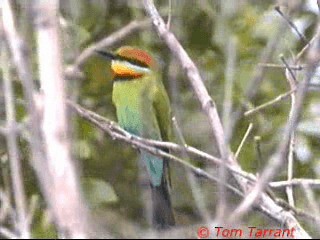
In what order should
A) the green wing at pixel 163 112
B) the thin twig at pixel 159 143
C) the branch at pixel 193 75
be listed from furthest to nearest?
the green wing at pixel 163 112 < the branch at pixel 193 75 < the thin twig at pixel 159 143

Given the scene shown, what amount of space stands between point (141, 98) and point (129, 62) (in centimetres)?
11

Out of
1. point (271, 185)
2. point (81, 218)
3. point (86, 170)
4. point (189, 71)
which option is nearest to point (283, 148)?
point (81, 218)

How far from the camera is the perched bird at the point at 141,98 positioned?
238cm

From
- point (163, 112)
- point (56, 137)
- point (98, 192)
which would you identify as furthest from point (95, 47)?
point (163, 112)

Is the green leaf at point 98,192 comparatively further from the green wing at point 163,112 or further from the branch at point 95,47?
the branch at point 95,47

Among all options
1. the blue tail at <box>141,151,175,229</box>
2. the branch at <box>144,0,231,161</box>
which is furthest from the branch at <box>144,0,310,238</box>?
the blue tail at <box>141,151,175,229</box>

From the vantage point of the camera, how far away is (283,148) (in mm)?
896

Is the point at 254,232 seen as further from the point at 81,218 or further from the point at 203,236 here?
the point at 81,218

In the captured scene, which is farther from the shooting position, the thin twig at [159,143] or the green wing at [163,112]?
the green wing at [163,112]

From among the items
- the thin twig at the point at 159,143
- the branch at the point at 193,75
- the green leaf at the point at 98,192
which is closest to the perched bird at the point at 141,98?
the green leaf at the point at 98,192

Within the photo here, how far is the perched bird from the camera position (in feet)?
7.82

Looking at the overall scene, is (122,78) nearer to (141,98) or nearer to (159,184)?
(141,98)

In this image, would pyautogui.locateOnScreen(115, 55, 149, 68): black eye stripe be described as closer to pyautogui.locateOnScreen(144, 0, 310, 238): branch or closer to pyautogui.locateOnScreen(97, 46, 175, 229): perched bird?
pyautogui.locateOnScreen(97, 46, 175, 229): perched bird

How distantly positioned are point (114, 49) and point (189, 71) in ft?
3.35
